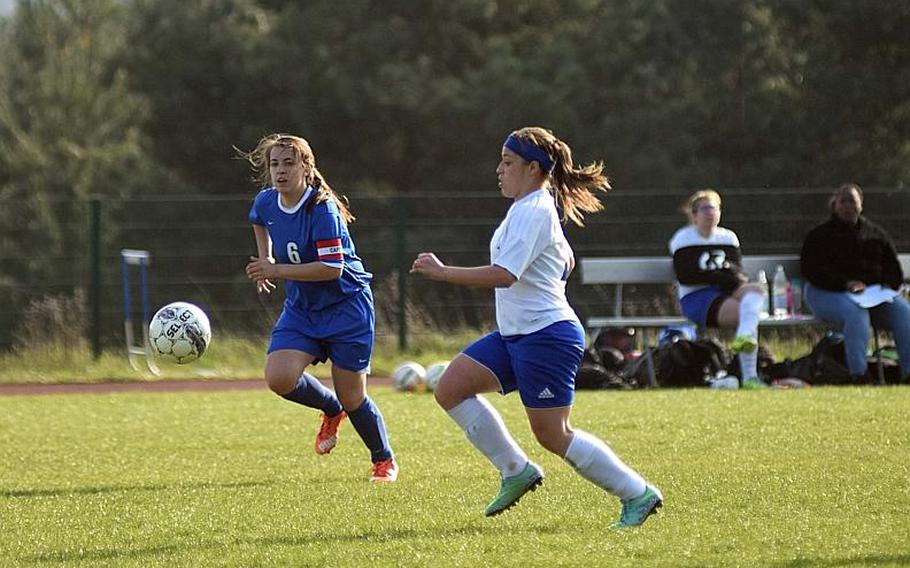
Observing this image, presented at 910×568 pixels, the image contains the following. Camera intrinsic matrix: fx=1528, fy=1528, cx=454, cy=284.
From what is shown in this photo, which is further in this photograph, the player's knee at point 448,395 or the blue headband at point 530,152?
the player's knee at point 448,395

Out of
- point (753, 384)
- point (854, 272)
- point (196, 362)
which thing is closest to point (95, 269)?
point (196, 362)

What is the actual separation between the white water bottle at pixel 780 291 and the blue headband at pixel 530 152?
8.27 m

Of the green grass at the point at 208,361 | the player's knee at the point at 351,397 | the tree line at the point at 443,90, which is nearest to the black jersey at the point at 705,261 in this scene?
A: the green grass at the point at 208,361

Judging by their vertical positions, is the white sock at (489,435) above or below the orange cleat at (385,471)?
above

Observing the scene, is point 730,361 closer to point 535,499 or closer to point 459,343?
point 459,343

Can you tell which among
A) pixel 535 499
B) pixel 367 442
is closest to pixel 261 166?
pixel 367 442

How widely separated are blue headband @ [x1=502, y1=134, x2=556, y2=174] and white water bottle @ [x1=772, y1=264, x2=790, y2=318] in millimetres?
8267

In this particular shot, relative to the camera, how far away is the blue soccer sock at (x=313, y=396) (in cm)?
779

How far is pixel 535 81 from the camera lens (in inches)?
1256

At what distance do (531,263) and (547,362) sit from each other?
393 mm

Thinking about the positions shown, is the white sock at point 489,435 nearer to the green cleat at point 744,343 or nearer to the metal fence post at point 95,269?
the green cleat at point 744,343

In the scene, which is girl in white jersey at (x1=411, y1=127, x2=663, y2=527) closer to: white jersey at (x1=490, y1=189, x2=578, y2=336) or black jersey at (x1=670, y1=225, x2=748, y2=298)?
white jersey at (x1=490, y1=189, x2=578, y2=336)

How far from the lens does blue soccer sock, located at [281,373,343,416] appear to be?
25.6 feet

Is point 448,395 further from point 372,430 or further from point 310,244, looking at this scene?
point 310,244
